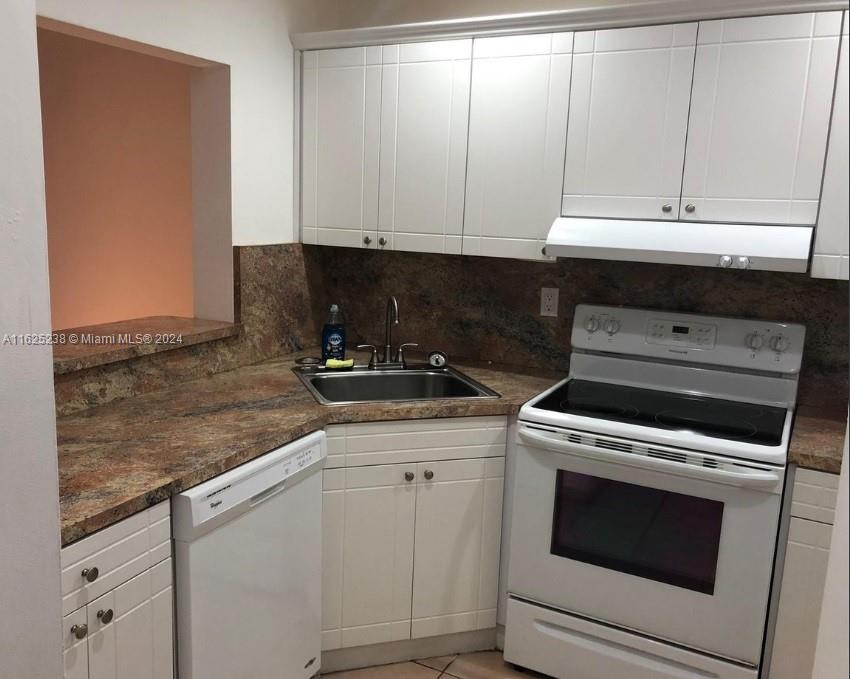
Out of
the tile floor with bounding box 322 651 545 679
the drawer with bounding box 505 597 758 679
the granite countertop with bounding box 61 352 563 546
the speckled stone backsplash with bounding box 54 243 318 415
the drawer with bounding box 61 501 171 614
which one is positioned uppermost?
the speckled stone backsplash with bounding box 54 243 318 415

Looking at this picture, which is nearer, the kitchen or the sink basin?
the kitchen

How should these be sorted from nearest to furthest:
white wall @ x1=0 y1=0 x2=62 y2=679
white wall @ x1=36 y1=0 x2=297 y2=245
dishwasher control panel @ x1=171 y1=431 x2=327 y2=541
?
white wall @ x1=0 y1=0 x2=62 y2=679
dishwasher control panel @ x1=171 y1=431 x2=327 y2=541
white wall @ x1=36 y1=0 x2=297 y2=245

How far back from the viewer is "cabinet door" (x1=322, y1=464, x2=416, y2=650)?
91.3 inches

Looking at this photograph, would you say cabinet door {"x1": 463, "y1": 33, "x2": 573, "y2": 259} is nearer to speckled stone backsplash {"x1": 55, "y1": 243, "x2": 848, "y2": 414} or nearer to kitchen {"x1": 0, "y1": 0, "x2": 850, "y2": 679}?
kitchen {"x1": 0, "y1": 0, "x2": 850, "y2": 679}

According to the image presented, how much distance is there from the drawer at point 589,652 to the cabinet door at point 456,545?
0.46ft

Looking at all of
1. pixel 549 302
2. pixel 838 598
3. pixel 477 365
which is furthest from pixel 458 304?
pixel 838 598

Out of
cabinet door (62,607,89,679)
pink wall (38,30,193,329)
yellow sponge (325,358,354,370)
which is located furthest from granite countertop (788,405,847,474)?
pink wall (38,30,193,329)

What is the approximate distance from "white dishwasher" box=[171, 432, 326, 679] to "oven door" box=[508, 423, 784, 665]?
0.66 m

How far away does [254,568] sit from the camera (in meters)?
1.94

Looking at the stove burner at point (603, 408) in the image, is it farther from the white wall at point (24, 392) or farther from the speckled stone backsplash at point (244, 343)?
the white wall at point (24, 392)

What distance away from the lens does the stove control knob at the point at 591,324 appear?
2.67 metres

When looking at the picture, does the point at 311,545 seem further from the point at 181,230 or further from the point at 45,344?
the point at 181,230

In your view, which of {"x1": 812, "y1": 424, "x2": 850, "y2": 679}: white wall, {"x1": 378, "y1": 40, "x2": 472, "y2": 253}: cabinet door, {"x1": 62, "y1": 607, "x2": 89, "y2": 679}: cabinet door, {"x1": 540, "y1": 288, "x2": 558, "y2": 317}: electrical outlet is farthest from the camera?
{"x1": 540, "y1": 288, "x2": 558, "y2": 317}: electrical outlet

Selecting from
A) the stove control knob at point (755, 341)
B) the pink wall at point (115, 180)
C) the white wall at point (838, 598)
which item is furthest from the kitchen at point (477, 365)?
the white wall at point (838, 598)
